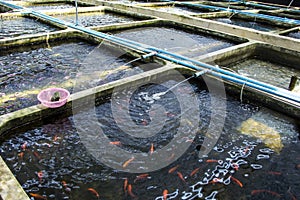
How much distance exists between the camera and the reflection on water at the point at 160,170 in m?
2.88

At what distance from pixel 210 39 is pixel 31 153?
18.6 ft

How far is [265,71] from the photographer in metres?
6.28

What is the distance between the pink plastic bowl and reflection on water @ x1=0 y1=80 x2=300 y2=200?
0.25 m

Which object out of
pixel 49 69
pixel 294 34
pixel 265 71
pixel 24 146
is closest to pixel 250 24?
pixel 294 34

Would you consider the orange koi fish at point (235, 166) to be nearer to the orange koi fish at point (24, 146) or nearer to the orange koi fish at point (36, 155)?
the orange koi fish at point (36, 155)

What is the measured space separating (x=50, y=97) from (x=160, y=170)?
1.95 meters

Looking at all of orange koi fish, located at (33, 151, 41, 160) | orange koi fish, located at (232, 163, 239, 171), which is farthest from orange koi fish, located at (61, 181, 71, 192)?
orange koi fish, located at (232, 163, 239, 171)

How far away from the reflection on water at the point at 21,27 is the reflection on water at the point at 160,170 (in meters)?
4.27

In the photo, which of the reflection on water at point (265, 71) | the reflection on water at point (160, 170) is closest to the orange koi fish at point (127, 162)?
the reflection on water at point (160, 170)

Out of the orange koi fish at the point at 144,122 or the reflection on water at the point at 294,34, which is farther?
the reflection on water at the point at 294,34

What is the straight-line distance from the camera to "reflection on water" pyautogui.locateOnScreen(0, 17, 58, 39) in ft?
23.1

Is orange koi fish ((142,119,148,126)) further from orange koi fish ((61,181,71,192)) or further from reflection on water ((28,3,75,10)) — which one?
reflection on water ((28,3,75,10))

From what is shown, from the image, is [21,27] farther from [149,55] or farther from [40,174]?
[40,174]

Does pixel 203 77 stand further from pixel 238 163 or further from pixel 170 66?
pixel 238 163
